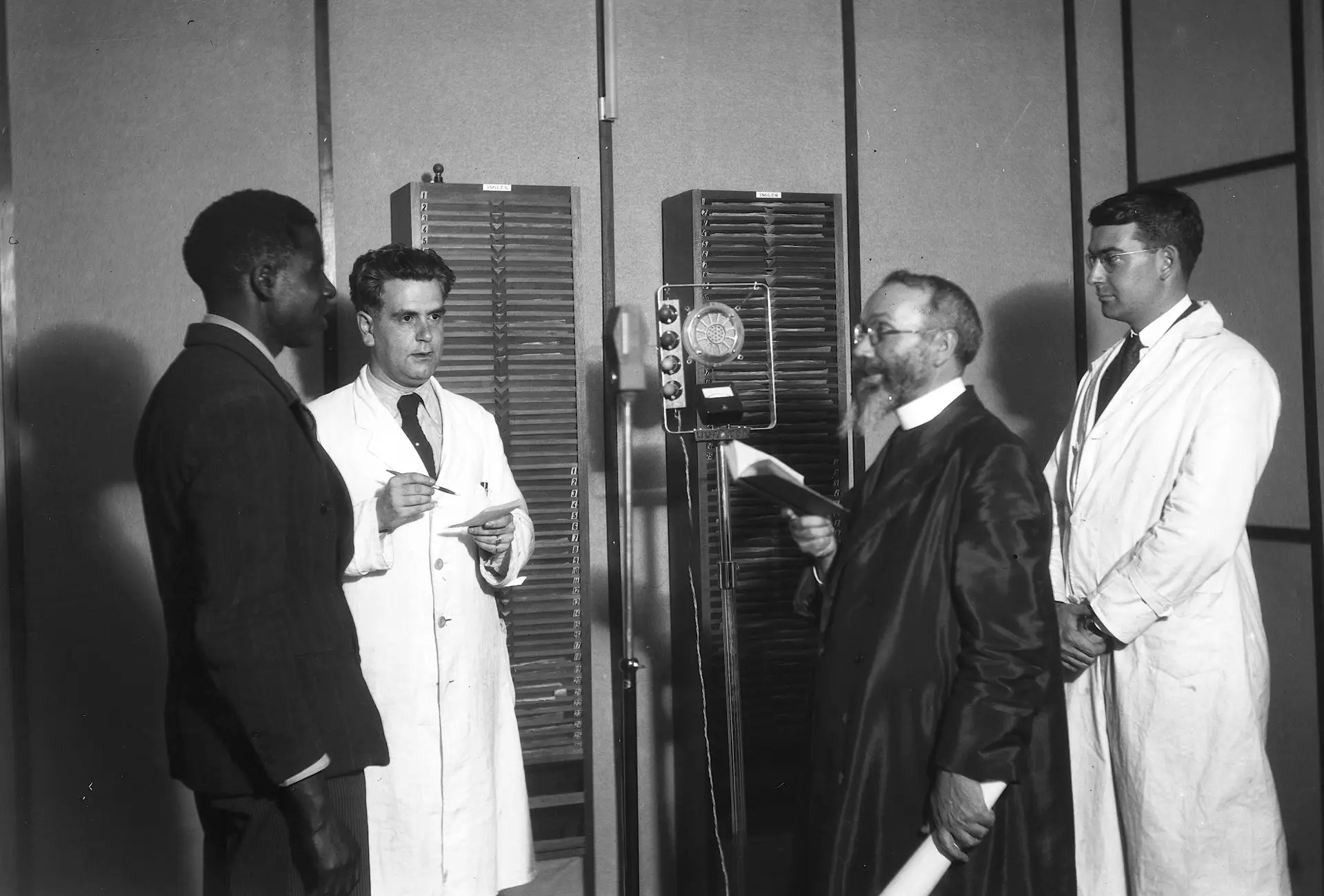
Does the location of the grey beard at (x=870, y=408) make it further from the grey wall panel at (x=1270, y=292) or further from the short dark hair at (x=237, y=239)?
the grey wall panel at (x=1270, y=292)

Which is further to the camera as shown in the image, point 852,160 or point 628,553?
point 852,160

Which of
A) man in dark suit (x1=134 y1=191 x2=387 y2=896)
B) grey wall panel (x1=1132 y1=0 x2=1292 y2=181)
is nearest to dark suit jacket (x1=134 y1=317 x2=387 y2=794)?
man in dark suit (x1=134 y1=191 x2=387 y2=896)

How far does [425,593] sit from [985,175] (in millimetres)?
2627

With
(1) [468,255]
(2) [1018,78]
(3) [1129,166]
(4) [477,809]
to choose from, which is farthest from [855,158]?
(4) [477,809]

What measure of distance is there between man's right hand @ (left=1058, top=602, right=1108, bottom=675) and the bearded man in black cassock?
1.74 ft

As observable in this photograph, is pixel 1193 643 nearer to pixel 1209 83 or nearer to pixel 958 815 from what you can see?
pixel 958 815

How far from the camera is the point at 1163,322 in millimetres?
2898

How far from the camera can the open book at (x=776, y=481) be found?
2.11 m

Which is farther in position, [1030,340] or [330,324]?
[1030,340]

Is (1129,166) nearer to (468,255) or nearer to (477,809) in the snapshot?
(468,255)

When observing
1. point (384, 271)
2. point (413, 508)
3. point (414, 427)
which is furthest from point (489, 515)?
point (384, 271)

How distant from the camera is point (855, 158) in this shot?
3.94m

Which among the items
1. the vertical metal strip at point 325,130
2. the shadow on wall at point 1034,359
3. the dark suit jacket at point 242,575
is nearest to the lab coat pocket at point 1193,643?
the shadow on wall at point 1034,359

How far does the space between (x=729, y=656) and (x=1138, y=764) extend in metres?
1.03
